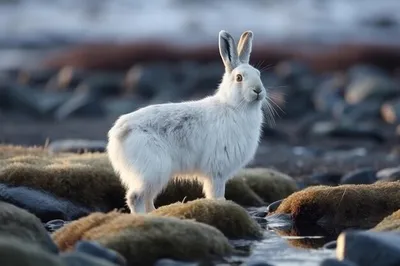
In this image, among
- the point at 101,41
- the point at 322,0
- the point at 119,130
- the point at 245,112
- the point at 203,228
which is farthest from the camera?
the point at 322,0

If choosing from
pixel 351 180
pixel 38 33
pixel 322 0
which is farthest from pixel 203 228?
pixel 322 0

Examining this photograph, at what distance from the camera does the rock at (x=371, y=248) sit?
9.36 m

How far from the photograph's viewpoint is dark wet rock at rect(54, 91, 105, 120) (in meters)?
33.7

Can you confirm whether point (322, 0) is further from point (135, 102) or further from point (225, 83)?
point (225, 83)

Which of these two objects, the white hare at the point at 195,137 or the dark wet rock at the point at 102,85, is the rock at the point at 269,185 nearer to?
the white hare at the point at 195,137

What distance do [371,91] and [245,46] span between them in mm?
21833

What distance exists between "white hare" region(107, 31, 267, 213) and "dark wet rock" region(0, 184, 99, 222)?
0.98 meters

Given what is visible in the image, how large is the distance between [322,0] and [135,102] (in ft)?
162

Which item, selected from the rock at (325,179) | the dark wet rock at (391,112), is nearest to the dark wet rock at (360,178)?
the rock at (325,179)

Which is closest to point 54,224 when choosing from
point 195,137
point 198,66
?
point 195,137

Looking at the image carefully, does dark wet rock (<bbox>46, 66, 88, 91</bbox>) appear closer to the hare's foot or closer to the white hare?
the white hare

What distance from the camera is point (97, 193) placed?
1401cm

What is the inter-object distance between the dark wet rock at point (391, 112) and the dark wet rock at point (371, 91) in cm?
247

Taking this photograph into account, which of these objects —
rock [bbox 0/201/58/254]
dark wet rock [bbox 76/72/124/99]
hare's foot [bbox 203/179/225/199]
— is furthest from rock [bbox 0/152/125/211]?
dark wet rock [bbox 76/72/124/99]
